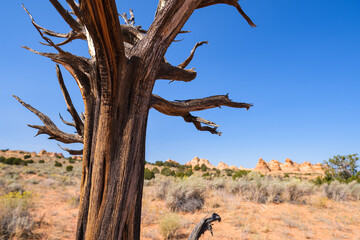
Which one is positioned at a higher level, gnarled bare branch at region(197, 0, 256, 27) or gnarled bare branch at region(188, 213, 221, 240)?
gnarled bare branch at region(197, 0, 256, 27)

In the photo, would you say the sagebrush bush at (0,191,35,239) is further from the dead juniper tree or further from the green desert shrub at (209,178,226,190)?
the green desert shrub at (209,178,226,190)

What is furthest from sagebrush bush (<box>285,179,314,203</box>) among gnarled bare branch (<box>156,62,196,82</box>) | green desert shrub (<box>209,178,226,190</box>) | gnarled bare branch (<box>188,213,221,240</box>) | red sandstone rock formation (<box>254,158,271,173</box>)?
red sandstone rock formation (<box>254,158,271,173</box>)

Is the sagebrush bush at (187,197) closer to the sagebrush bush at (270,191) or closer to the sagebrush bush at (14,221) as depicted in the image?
the sagebrush bush at (270,191)

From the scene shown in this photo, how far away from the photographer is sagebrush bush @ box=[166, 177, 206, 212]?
909cm

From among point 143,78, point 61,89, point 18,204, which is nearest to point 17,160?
point 18,204

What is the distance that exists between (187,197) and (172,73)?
26.0 feet

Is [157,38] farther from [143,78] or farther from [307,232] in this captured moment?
[307,232]

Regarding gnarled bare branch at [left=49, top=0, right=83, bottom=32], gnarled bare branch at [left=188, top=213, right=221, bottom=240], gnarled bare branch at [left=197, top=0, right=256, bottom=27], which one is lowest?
gnarled bare branch at [left=188, top=213, right=221, bottom=240]

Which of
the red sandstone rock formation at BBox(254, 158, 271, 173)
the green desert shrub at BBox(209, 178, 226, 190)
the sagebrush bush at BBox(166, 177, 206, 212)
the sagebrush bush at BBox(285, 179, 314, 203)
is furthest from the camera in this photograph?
the red sandstone rock formation at BBox(254, 158, 271, 173)

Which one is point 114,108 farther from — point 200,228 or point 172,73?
point 200,228

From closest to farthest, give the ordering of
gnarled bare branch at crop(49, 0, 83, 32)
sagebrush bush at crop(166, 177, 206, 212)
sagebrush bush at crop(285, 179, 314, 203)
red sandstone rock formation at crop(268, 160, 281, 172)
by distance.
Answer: gnarled bare branch at crop(49, 0, 83, 32)
sagebrush bush at crop(166, 177, 206, 212)
sagebrush bush at crop(285, 179, 314, 203)
red sandstone rock formation at crop(268, 160, 281, 172)

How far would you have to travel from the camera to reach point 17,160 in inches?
996

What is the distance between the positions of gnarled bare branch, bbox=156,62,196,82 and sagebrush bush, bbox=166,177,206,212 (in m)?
7.24

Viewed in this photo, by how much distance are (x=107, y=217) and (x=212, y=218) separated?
1.65m
